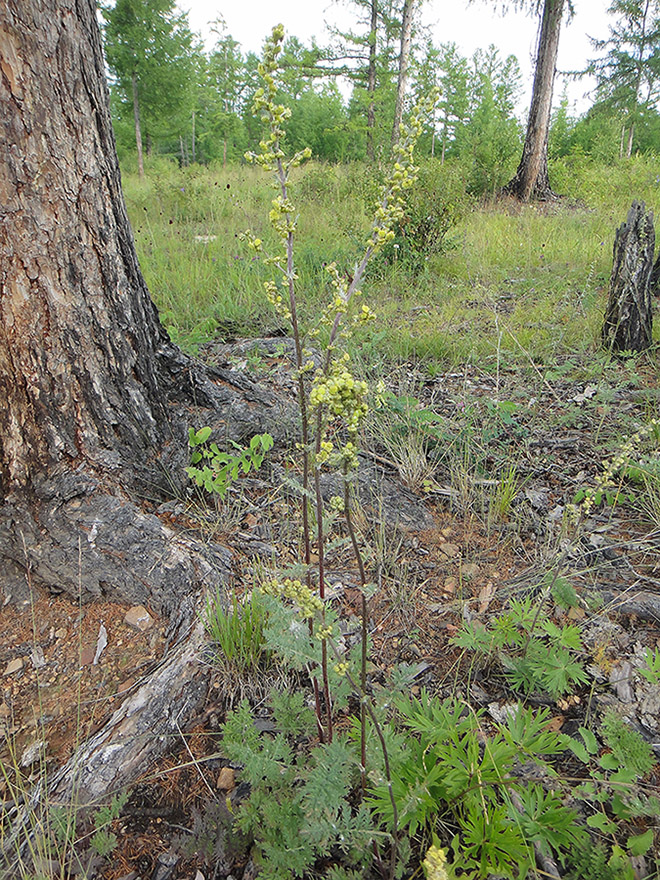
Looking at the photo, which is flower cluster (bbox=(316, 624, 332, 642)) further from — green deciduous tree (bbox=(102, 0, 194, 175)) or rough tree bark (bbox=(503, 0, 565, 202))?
green deciduous tree (bbox=(102, 0, 194, 175))

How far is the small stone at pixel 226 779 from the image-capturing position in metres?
1.42

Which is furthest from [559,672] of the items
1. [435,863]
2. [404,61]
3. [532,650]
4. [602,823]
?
[404,61]

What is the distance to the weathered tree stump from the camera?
366 centimetres

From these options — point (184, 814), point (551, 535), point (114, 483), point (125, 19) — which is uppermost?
point (125, 19)

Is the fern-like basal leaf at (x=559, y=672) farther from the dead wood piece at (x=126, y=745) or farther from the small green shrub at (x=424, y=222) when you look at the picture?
the small green shrub at (x=424, y=222)

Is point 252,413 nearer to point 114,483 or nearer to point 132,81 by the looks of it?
point 114,483

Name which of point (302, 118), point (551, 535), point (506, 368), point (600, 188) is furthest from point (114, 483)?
point (302, 118)

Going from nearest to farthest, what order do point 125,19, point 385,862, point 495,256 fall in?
point 385,862, point 495,256, point 125,19

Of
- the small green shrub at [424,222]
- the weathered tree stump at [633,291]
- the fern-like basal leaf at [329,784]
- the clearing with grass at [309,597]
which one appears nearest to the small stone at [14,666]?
the clearing with grass at [309,597]

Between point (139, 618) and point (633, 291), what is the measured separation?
3.97 meters

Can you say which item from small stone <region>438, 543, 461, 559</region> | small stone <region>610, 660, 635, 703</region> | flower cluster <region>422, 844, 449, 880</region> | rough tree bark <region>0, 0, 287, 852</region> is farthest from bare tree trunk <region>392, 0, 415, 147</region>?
flower cluster <region>422, 844, 449, 880</region>

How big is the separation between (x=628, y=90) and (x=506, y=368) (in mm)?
20033

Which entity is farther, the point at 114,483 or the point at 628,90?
the point at 628,90

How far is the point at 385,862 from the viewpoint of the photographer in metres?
1.18
